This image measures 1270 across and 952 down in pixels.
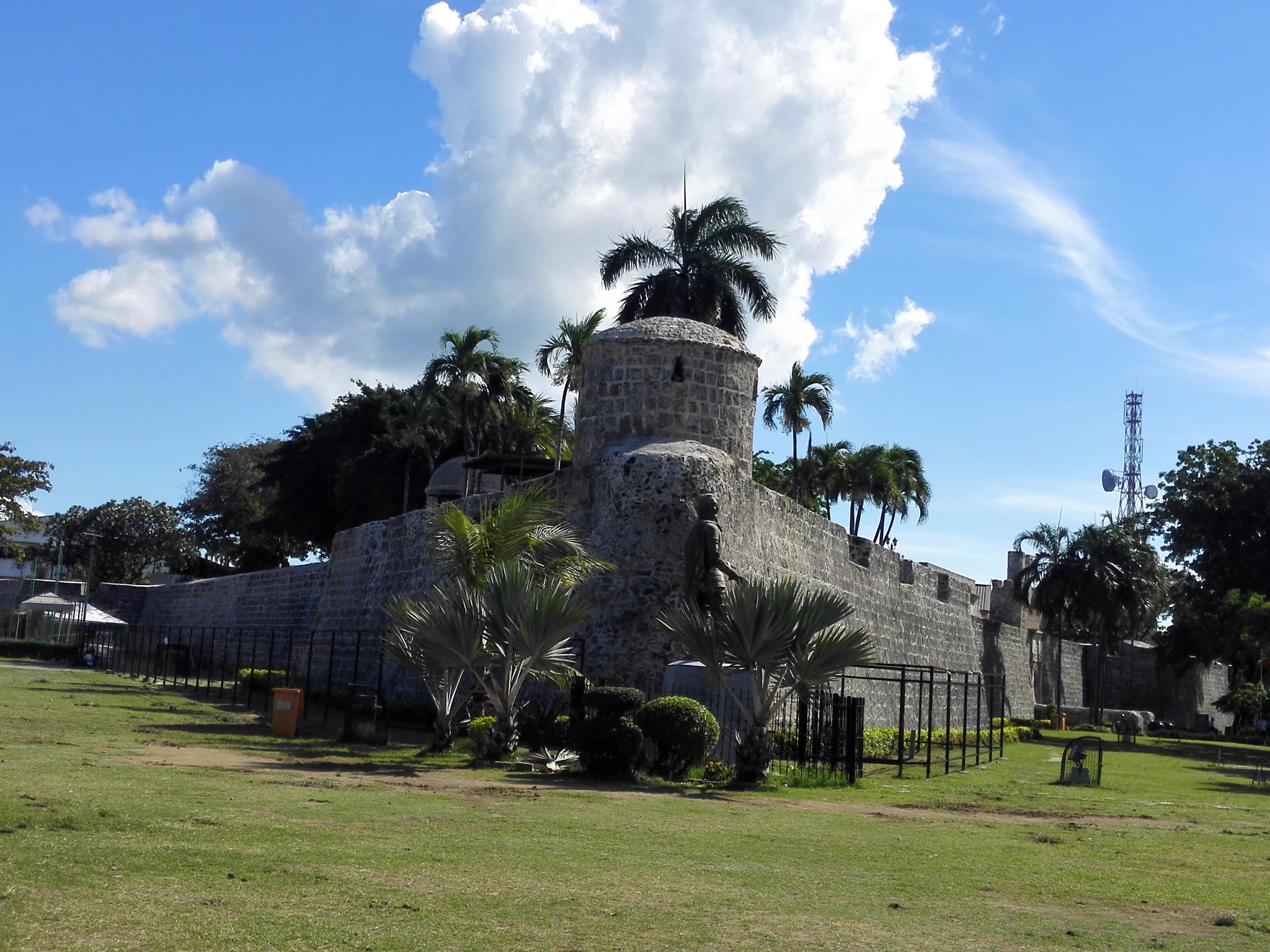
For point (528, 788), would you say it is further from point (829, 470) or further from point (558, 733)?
point (829, 470)

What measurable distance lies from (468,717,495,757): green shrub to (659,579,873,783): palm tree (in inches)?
112

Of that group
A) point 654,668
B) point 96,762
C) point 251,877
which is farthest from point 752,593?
point 251,877

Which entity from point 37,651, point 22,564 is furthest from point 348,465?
point 22,564

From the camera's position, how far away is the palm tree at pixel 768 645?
13812 millimetres

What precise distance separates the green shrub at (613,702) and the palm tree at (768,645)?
2.87 feet

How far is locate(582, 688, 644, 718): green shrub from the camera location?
47.0 feet

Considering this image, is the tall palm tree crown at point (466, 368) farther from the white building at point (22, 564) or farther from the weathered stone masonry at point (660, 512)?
the white building at point (22, 564)

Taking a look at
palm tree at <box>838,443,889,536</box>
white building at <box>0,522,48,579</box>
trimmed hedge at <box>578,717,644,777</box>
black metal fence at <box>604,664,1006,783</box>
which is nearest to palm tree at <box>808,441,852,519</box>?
palm tree at <box>838,443,889,536</box>

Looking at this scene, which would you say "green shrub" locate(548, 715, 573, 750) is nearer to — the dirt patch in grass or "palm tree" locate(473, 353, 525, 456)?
the dirt patch in grass

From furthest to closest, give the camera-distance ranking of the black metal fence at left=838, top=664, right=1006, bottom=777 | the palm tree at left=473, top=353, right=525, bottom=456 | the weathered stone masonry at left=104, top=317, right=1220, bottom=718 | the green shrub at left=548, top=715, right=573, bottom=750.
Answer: the palm tree at left=473, top=353, right=525, bottom=456 → the weathered stone masonry at left=104, top=317, right=1220, bottom=718 → the black metal fence at left=838, top=664, right=1006, bottom=777 → the green shrub at left=548, top=715, right=573, bottom=750

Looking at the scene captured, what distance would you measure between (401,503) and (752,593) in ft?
110

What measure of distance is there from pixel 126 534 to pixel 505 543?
62407 millimetres

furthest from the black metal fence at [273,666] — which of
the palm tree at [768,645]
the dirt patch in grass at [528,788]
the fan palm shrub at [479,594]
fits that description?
the palm tree at [768,645]

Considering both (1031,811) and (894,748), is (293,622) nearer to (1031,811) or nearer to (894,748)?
(894,748)
